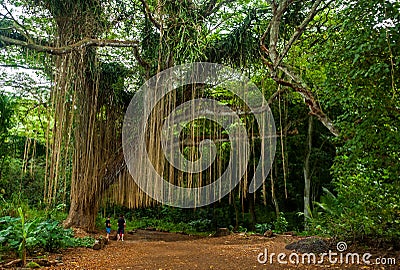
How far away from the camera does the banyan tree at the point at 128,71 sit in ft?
17.3

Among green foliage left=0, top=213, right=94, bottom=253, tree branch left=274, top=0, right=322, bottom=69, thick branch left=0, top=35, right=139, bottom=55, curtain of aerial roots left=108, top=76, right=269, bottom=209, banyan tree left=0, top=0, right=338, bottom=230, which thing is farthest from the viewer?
curtain of aerial roots left=108, top=76, right=269, bottom=209

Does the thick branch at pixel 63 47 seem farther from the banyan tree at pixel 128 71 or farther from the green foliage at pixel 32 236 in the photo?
the green foliage at pixel 32 236

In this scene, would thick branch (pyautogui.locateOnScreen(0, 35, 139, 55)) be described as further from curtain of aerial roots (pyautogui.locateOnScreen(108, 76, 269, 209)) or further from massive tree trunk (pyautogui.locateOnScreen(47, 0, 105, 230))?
curtain of aerial roots (pyautogui.locateOnScreen(108, 76, 269, 209))

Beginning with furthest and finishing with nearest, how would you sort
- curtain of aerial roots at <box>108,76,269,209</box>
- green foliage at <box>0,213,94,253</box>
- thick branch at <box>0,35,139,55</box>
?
curtain of aerial roots at <box>108,76,269,209</box> < thick branch at <box>0,35,139,55</box> < green foliage at <box>0,213,94,253</box>

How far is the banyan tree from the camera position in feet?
17.3

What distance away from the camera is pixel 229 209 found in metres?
12.3

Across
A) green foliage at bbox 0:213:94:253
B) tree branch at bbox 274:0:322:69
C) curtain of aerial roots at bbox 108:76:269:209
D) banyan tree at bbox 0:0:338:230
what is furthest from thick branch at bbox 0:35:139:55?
tree branch at bbox 274:0:322:69

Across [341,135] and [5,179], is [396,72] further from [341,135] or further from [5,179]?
[5,179]

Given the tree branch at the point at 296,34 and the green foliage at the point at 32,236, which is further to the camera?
the tree branch at the point at 296,34

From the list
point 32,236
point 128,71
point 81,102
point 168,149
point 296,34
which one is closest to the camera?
point 32,236

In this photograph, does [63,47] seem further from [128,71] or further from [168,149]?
[168,149]

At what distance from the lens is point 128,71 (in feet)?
23.8

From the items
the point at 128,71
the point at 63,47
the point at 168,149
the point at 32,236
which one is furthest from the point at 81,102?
the point at 32,236

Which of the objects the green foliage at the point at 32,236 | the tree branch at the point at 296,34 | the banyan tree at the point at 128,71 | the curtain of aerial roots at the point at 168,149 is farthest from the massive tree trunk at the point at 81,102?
the tree branch at the point at 296,34
